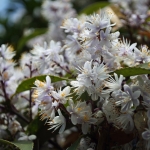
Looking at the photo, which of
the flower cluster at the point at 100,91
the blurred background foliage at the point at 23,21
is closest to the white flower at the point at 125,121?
the flower cluster at the point at 100,91

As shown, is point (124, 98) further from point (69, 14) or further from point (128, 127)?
point (69, 14)

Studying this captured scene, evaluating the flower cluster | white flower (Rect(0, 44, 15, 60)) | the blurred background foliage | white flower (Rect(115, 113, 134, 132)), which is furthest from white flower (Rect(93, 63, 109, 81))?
the blurred background foliage

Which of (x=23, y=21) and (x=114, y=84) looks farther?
(x=23, y=21)

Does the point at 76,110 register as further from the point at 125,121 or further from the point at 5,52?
the point at 5,52

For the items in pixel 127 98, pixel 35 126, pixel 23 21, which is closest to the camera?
pixel 127 98

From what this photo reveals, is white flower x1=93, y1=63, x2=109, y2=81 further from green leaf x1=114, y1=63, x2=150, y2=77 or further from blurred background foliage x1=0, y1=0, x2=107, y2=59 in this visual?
blurred background foliage x1=0, y1=0, x2=107, y2=59

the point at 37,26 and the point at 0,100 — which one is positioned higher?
the point at 0,100

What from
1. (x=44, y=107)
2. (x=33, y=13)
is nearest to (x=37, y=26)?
(x=33, y=13)

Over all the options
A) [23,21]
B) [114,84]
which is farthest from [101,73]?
[23,21]

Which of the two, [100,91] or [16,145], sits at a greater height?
[100,91]
